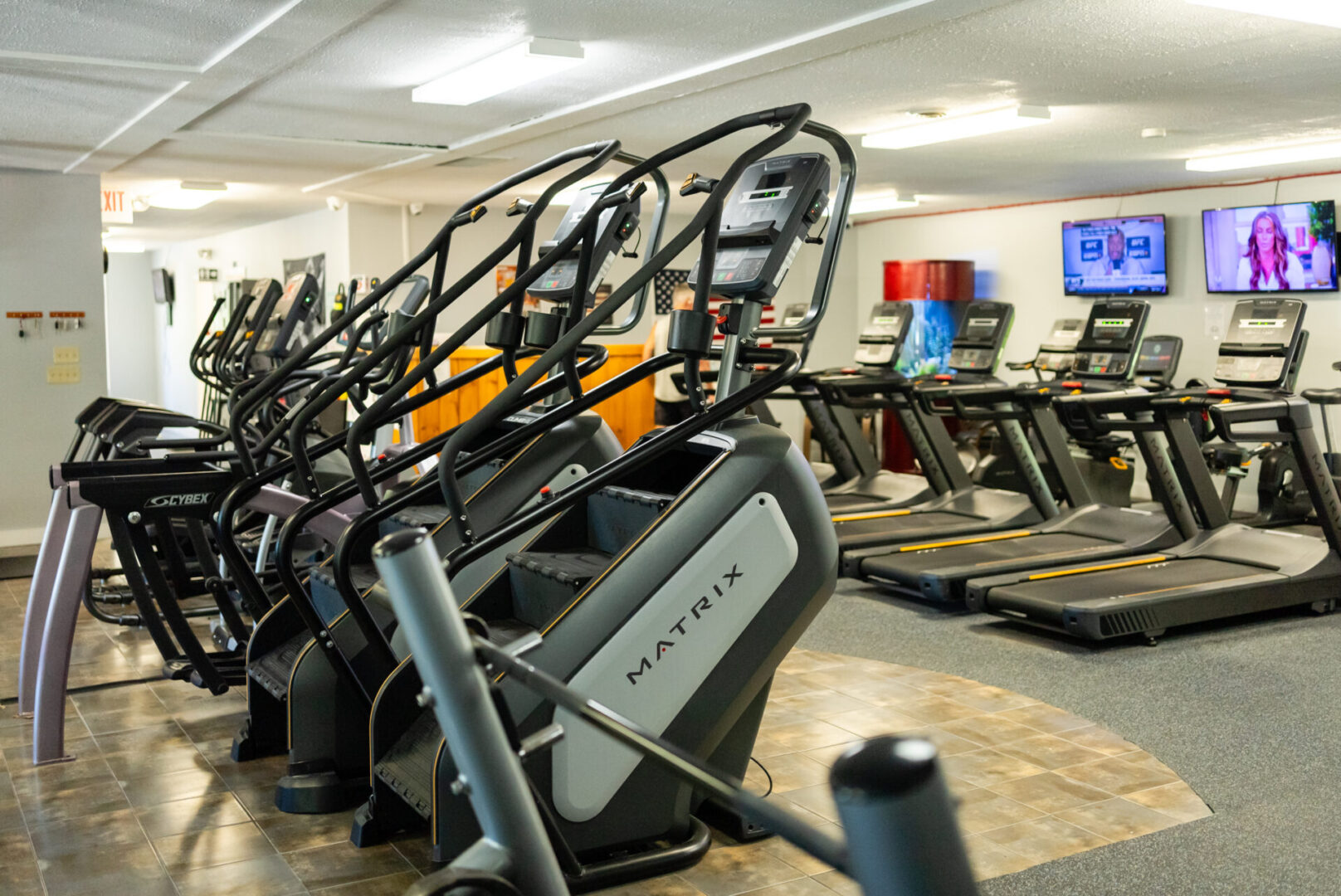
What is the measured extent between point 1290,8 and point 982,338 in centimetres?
428

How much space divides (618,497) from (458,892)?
216cm

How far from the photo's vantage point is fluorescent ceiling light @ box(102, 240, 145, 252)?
16.4 metres

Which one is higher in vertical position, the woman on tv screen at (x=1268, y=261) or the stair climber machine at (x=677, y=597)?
the woman on tv screen at (x=1268, y=261)

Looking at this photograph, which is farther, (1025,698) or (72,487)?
(1025,698)

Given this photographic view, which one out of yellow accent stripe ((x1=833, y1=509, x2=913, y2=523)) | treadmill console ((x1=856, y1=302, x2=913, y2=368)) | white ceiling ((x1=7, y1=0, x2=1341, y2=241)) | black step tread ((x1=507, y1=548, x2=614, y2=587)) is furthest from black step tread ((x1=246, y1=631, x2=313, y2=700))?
treadmill console ((x1=856, y1=302, x2=913, y2=368))

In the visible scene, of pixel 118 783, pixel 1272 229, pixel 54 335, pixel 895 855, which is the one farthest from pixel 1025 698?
pixel 54 335

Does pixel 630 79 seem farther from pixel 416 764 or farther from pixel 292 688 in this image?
pixel 416 764

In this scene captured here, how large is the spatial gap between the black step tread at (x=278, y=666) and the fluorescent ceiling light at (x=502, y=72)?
256cm

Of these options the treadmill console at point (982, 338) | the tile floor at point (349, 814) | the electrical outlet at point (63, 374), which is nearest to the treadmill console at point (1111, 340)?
the treadmill console at point (982, 338)

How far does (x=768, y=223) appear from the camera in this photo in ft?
10.8

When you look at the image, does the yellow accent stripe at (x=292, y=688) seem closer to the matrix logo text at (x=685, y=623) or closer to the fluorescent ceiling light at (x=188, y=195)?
the matrix logo text at (x=685, y=623)

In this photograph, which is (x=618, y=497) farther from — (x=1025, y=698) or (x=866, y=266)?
(x=866, y=266)

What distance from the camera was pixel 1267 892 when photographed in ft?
9.33

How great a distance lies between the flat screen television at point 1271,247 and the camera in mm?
8664
